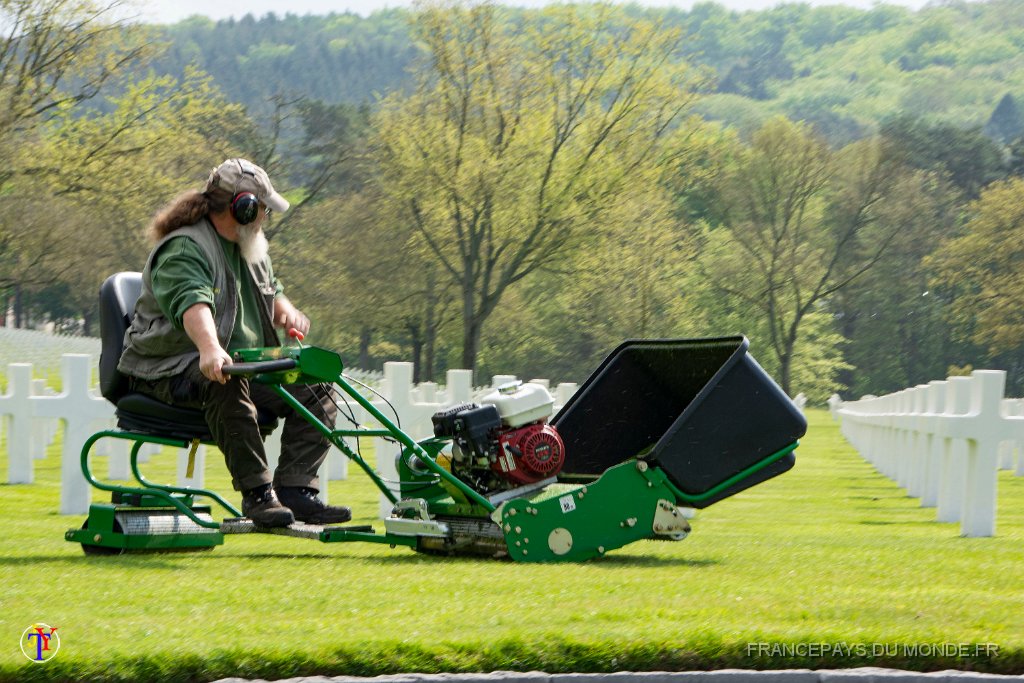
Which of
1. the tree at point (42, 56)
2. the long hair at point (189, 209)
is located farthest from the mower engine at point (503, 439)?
the tree at point (42, 56)

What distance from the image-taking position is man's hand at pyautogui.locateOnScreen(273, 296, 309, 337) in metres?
7.92

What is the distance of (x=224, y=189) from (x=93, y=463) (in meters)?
11.0

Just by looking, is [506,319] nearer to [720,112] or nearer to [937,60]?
[720,112]

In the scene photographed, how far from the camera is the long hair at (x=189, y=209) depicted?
290 inches

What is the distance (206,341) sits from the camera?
22.3 feet

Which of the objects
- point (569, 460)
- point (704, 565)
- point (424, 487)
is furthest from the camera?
point (569, 460)

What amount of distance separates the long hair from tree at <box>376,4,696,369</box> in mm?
35631

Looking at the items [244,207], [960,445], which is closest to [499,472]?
[244,207]

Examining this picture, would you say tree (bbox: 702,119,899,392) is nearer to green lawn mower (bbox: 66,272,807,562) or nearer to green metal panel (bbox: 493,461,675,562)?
green lawn mower (bbox: 66,272,807,562)

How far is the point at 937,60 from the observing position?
194 meters

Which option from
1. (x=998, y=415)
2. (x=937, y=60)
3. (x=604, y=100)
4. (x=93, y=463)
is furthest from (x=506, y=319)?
(x=937, y=60)

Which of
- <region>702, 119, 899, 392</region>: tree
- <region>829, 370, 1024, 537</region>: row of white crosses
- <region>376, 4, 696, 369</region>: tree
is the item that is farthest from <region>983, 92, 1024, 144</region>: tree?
<region>829, 370, 1024, 537</region>: row of white crosses

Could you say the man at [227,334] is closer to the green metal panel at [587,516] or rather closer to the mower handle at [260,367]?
the mower handle at [260,367]

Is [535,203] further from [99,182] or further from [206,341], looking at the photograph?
[206,341]
